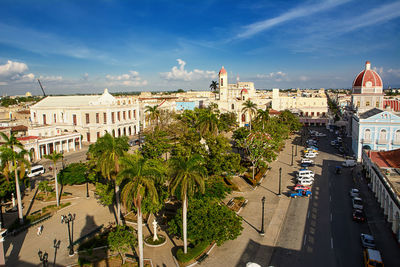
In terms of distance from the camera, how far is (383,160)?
115 feet

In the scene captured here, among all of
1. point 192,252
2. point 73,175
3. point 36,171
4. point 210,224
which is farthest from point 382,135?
point 36,171

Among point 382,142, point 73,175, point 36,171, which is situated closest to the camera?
point 73,175

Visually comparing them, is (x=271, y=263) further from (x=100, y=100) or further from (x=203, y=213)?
(x=100, y=100)

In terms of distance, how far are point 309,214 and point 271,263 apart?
30.7 feet

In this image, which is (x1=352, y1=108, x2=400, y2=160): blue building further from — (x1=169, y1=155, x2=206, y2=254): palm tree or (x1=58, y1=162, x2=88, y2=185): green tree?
(x1=58, y1=162, x2=88, y2=185): green tree

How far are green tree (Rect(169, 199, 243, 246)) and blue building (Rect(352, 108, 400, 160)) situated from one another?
3566 cm

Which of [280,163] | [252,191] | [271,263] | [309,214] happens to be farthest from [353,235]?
[280,163]

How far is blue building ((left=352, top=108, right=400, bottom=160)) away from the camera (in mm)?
45625

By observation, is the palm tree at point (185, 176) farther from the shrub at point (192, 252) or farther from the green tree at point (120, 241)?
the green tree at point (120, 241)

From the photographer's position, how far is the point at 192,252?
66.2ft

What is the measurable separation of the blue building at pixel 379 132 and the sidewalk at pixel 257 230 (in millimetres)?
17373

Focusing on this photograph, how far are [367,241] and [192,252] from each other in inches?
522

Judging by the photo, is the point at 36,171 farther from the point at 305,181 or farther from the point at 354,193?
the point at 354,193

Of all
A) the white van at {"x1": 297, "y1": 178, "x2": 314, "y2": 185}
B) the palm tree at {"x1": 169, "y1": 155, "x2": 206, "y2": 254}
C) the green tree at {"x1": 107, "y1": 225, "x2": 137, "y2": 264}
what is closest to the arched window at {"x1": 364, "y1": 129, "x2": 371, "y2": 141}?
the white van at {"x1": 297, "y1": 178, "x2": 314, "y2": 185}
